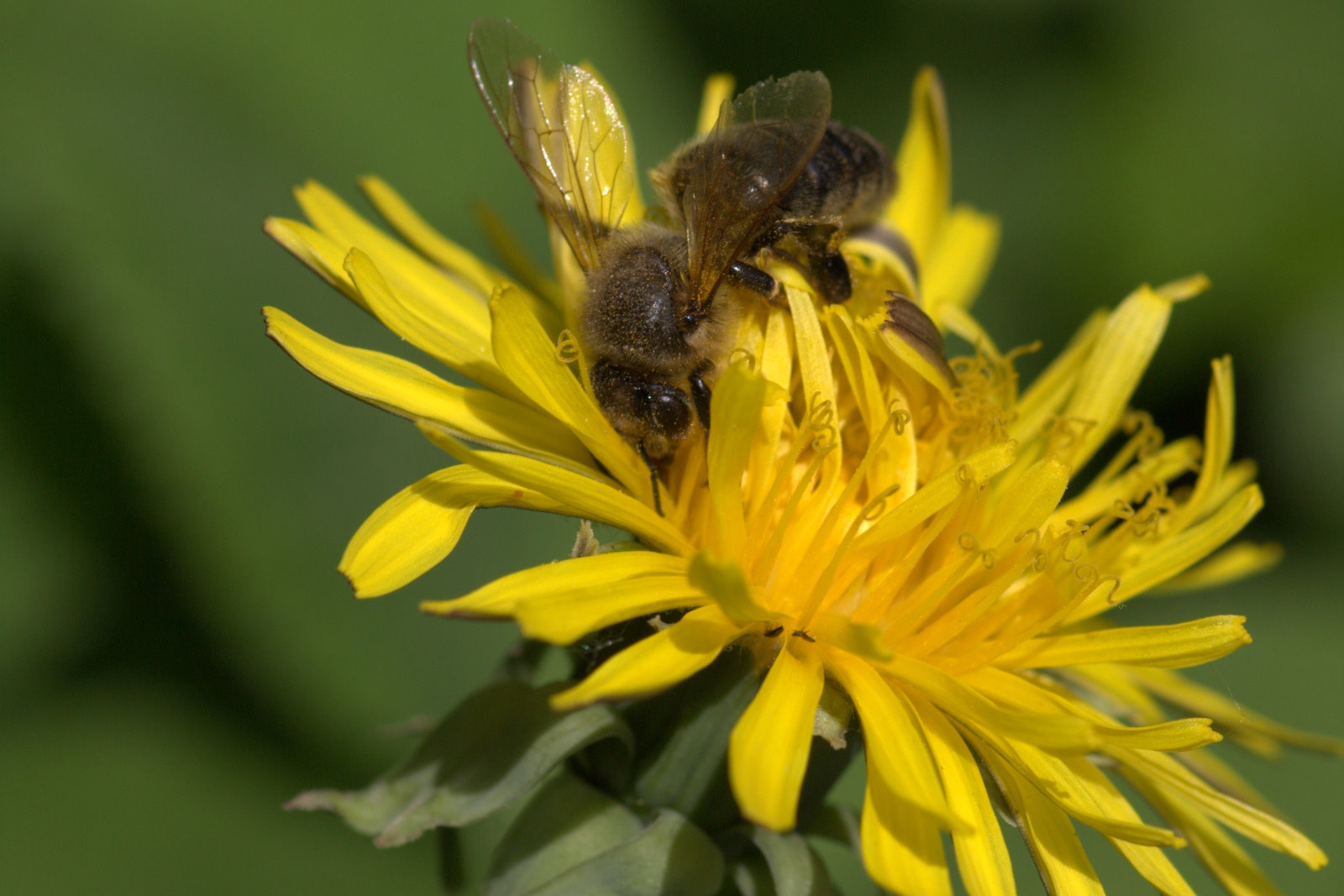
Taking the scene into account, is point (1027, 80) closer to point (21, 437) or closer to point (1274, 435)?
point (1274, 435)

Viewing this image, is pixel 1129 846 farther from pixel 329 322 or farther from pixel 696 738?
pixel 329 322

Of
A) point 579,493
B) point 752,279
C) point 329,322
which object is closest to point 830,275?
point 752,279

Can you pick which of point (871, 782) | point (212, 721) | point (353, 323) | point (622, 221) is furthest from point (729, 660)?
point (212, 721)

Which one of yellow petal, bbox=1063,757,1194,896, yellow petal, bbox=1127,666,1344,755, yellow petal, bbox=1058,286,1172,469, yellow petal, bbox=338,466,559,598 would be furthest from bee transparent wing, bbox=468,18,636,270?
yellow petal, bbox=1127,666,1344,755

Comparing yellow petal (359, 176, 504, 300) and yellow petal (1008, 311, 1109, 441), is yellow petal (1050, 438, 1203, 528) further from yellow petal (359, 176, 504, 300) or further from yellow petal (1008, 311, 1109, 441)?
yellow petal (359, 176, 504, 300)

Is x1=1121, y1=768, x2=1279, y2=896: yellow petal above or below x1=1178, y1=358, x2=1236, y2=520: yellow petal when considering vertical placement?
below

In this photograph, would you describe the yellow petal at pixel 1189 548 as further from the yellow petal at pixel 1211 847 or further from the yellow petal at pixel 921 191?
the yellow petal at pixel 921 191
